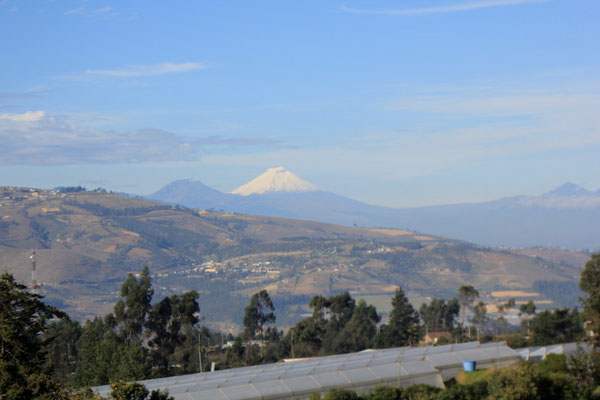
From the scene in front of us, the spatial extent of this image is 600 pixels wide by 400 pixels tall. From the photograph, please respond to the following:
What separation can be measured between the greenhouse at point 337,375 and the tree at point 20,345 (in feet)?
27.5

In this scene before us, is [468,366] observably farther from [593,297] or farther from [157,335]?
[157,335]

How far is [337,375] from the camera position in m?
37.7

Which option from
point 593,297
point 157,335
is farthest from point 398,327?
point 593,297

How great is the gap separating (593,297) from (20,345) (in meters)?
40.7

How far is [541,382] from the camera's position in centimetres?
3572

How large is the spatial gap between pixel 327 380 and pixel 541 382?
10.4 meters

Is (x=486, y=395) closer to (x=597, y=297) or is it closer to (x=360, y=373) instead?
(x=360, y=373)

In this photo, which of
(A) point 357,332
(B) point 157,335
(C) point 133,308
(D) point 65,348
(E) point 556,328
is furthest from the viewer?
(A) point 357,332

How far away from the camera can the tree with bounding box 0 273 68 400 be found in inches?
914

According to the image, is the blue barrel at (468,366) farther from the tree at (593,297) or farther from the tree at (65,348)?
the tree at (65,348)

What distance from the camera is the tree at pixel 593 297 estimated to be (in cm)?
5097

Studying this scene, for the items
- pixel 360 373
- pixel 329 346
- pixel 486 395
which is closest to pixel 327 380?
pixel 360 373

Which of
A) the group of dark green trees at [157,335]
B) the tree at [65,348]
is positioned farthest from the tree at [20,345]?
the tree at [65,348]

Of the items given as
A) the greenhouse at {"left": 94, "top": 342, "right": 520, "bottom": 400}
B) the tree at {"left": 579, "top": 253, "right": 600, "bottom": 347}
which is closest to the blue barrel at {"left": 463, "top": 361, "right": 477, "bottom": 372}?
the greenhouse at {"left": 94, "top": 342, "right": 520, "bottom": 400}
